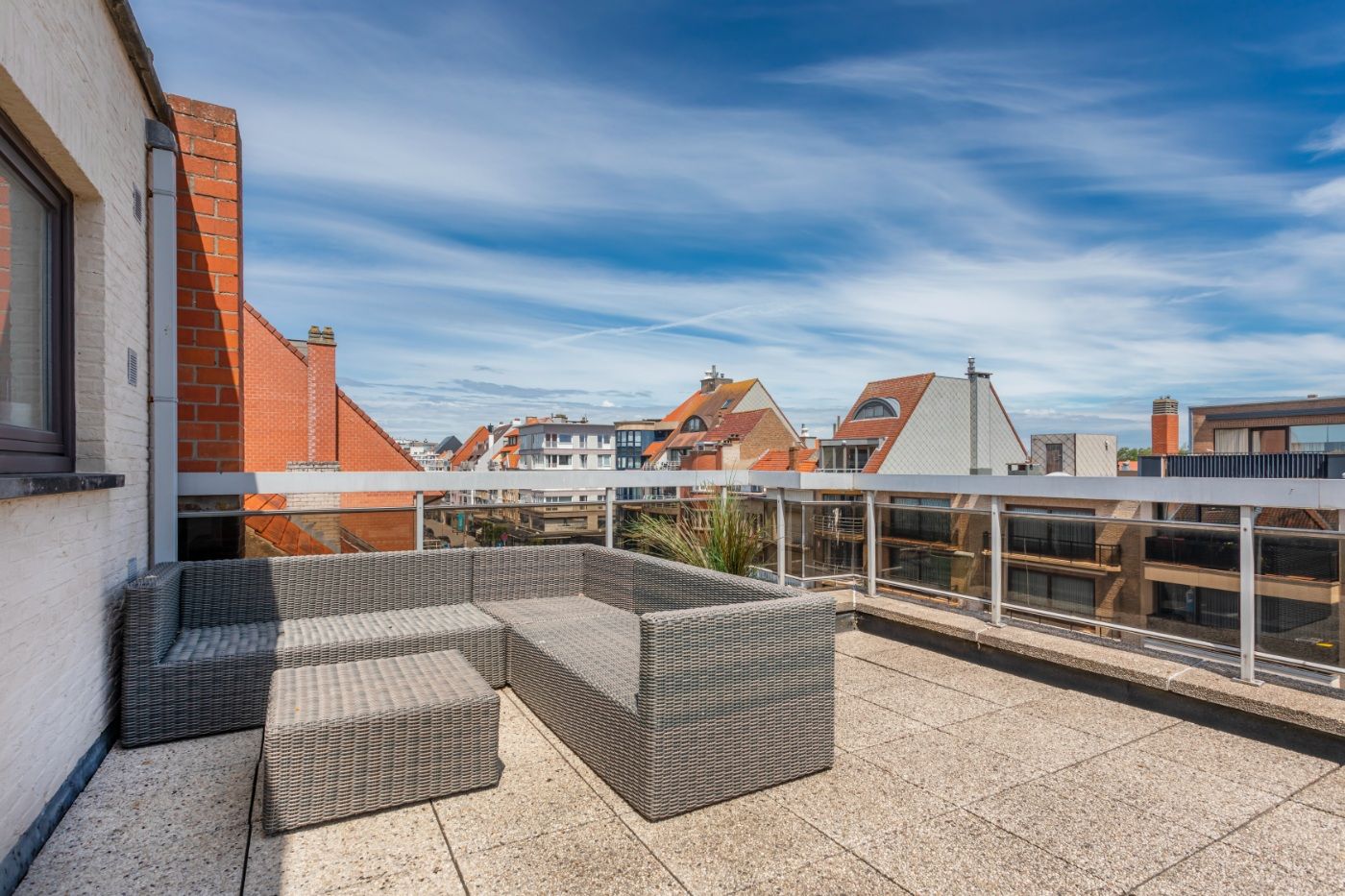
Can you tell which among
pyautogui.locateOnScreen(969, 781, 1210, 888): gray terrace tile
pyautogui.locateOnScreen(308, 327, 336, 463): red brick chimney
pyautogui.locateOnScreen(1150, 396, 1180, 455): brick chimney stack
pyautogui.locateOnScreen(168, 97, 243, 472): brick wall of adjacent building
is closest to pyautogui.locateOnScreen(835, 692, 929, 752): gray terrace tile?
pyautogui.locateOnScreen(969, 781, 1210, 888): gray terrace tile

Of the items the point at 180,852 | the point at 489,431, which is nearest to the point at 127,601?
the point at 180,852

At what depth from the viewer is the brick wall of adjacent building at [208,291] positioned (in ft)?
13.9

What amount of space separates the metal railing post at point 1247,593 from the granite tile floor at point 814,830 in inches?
16.0

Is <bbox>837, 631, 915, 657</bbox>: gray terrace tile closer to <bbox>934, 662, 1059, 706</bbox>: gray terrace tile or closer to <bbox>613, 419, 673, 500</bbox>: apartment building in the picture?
<bbox>934, 662, 1059, 706</bbox>: gray terrace tile

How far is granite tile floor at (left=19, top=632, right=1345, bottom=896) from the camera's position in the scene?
1.96 meters

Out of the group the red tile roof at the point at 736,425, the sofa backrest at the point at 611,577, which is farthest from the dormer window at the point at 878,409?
the sofa backrest at the point at 611,577

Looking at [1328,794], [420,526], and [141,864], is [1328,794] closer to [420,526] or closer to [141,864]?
[141,864]

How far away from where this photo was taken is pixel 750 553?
16.3 feet

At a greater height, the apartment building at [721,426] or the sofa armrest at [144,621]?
the apartment building at [721,426]

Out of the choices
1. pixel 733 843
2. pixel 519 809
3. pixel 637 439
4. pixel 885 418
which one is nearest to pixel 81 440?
pixel 519 809

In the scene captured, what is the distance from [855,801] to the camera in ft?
7.98

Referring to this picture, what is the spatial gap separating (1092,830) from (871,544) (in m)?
3.02

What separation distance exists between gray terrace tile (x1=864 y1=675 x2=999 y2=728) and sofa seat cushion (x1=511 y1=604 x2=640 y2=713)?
1.33 metres

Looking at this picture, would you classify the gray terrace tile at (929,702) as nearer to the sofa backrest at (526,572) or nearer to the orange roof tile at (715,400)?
the sofa backrest at (526,572)
